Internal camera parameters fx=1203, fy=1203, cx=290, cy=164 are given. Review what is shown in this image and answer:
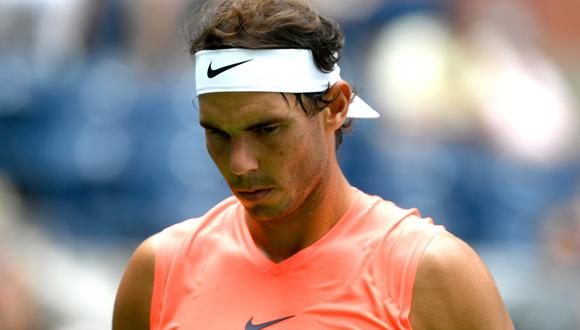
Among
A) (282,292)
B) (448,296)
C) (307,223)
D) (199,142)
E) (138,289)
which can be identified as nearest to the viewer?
(448,296)

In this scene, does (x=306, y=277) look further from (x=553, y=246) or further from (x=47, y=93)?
(x=47, y=93)

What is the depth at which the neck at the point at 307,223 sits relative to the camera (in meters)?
3.06

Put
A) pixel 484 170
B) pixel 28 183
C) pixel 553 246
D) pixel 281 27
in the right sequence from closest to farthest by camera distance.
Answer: pixel 281 27 < pixel 553 246 < pixel 484 170 < pixel 28 183

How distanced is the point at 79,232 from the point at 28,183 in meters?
0.46

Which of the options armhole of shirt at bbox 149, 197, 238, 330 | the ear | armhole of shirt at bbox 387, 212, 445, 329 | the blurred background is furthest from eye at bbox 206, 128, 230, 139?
the blurred background

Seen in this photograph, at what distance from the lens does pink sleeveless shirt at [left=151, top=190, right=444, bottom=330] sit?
2869mm

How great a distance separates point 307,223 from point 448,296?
1.42 feet

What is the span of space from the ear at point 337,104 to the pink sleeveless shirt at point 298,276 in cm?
22

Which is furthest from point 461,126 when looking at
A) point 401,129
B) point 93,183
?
point 93,183

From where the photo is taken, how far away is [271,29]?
294cm

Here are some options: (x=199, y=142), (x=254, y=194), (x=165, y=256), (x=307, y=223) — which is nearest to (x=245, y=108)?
(x=254, y=194)

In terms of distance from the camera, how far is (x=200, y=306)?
3.02m

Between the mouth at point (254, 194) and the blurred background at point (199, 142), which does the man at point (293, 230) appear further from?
the blurred background at point (199, 142)

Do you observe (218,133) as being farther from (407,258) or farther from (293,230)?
(407,258)
